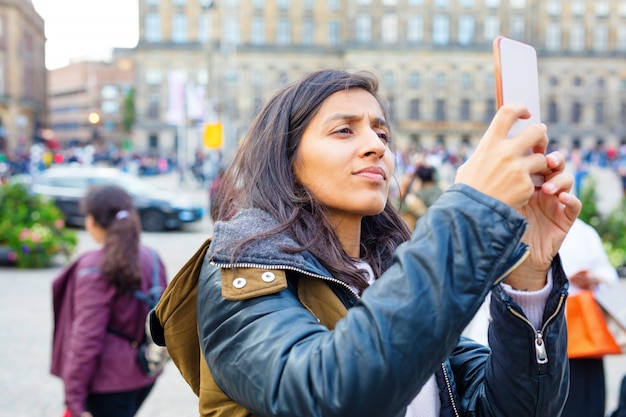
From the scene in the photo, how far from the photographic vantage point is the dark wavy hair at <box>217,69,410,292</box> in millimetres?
1471

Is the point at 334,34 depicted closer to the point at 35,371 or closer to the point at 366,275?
the point at 35,371

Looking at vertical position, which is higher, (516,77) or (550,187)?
(516,77)

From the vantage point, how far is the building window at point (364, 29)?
71188 millimetres

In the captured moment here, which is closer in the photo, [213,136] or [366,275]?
[366,275]

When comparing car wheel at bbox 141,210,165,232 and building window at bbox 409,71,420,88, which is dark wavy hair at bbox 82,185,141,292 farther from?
building window at bbox 409,71,420,88

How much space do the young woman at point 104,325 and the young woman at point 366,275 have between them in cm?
200

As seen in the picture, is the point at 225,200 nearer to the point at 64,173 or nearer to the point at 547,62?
the point at 64,173

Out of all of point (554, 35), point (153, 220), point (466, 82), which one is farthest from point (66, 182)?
point (554, 35)

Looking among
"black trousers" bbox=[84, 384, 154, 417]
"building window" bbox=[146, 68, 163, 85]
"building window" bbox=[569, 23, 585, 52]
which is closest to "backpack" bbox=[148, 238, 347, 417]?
"black trousers" bbox=[84, 384, 154, 417]

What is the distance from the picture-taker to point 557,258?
1.44 m

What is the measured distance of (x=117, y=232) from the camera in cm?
386

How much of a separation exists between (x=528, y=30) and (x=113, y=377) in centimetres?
7472

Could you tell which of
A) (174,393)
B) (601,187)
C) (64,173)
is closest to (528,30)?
(601,187)

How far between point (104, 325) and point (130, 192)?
14.0m
